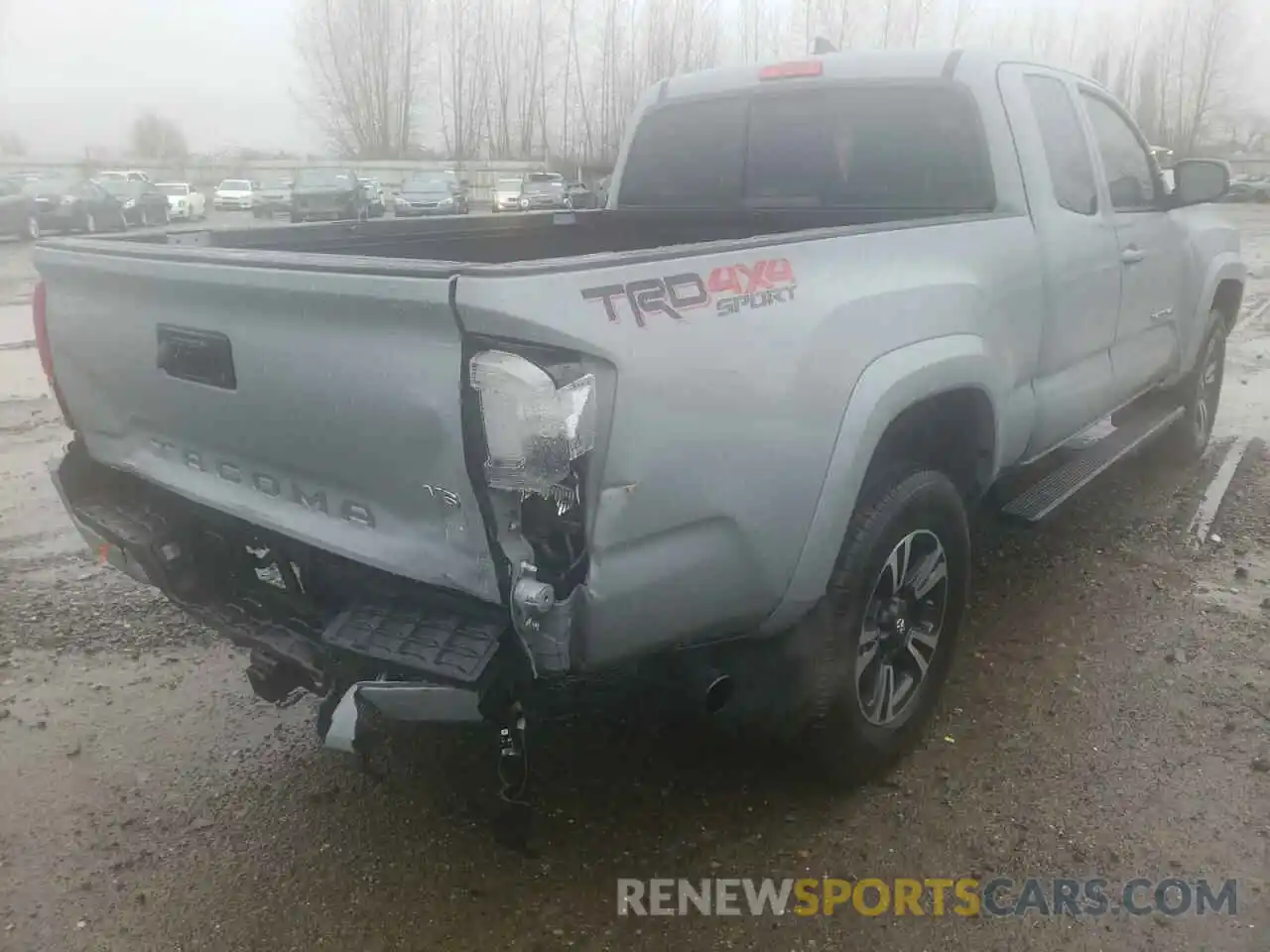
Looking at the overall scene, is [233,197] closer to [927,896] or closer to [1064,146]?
[1064,146]

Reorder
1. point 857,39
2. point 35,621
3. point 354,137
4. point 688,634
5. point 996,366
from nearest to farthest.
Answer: point 688,634, point 996,366, point 35,621, point 857,39, point 354,137

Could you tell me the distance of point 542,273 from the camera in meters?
2.00

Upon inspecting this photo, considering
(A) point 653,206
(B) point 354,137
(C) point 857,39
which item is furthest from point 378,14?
(A) point 653,206

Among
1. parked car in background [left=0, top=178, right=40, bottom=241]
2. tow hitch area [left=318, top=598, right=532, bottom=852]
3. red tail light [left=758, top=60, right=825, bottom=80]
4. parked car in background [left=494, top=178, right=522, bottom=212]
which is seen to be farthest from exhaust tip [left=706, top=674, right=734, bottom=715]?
parked car in background [left=494, top=178, right=522, bottom=212]

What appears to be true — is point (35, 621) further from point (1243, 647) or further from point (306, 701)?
point (1243, 647)

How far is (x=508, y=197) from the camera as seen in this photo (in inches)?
1396

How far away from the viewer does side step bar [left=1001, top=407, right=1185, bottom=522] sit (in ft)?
12.9

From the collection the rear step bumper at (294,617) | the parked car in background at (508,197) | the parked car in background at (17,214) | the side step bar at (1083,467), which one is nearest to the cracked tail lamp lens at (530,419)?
the rear step bumper at (294,617)

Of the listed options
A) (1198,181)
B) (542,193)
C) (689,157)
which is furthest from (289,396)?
(542,193)

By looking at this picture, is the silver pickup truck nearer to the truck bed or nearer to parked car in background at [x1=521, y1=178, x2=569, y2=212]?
the truck bed

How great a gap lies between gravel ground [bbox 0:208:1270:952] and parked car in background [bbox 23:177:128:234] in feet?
85.8

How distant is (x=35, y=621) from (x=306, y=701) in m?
1.43

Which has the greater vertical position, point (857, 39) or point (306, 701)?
point (857, 39)

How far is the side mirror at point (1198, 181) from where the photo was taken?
15.7 ft
